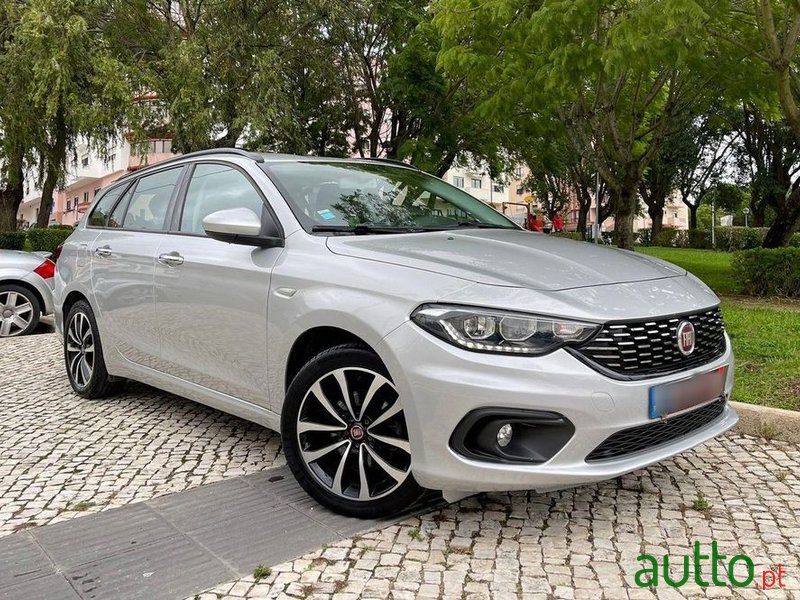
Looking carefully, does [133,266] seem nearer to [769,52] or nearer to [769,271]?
[769,52]

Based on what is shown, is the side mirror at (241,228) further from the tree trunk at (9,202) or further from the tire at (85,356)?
the tree trunk at (9,202)

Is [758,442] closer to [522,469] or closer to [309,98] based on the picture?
[522,469]

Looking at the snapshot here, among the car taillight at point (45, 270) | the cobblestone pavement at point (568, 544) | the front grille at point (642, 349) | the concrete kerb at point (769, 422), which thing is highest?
the front grille at point (642, 349)

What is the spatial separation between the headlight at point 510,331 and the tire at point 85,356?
3.30 meters

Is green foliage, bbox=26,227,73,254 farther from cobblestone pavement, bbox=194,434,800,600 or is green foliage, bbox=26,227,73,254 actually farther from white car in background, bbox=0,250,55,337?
cobblestone pavement, bbox=194,434,800,600

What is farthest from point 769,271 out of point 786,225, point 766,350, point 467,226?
point 467,226

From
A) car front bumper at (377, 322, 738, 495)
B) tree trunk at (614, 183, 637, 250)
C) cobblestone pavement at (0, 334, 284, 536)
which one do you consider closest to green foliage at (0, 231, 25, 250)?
cobblestone pavement at (0, 334, 284, 536)

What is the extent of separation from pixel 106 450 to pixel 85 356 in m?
1.38

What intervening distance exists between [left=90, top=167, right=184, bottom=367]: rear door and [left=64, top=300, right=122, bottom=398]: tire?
0.25 metres

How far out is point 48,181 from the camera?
713 inches

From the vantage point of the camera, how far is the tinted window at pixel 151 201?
15.1 ft

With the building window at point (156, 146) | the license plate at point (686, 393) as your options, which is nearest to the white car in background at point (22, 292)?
the building window at point (156, 146)

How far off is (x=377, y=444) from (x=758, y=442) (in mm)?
2633

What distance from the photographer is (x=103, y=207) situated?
5473 mm
